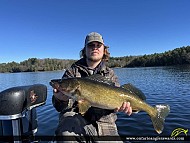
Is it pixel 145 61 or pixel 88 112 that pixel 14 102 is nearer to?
pixel 88 112

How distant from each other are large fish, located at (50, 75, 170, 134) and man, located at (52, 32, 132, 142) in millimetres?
143

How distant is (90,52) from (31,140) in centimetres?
199

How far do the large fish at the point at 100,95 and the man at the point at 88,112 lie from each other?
0.14 meters

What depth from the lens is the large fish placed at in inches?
133

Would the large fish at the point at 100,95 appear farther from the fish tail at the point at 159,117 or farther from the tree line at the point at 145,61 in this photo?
the tree line at the point at 145,61

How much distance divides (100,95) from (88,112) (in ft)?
2.00

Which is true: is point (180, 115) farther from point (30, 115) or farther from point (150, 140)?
point (30, 115)

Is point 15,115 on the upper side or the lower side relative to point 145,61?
lower

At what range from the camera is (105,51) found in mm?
4672

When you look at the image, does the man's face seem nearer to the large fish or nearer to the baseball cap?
the baseball cap

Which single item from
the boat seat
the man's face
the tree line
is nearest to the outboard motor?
the boat seat

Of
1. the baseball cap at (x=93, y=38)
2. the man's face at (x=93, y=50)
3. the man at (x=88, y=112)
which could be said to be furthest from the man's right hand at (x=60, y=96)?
the baseball cap at (x=93, y=38)

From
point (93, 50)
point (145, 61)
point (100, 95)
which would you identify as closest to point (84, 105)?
point (100, 95)

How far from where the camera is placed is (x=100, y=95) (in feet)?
A: 11.1
